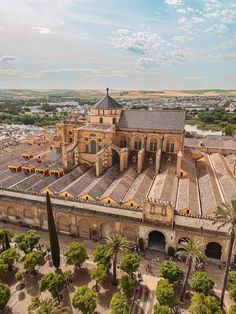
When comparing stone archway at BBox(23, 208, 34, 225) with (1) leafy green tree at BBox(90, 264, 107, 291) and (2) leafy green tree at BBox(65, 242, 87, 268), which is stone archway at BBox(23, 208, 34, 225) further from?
(1) leafy green tree at BBox(90, 264, 107, 291)

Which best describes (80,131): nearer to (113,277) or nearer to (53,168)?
(53,168)

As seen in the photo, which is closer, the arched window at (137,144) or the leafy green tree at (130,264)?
the leafy green tree at (130,264)

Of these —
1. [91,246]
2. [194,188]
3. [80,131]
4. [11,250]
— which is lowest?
[91,246]

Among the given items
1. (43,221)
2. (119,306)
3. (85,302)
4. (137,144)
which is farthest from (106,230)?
(137,144)

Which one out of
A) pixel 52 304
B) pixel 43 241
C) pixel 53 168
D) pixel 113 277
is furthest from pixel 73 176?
pixel 52 304

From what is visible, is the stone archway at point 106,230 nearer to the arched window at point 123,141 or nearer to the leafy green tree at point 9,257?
the leafy green tree at point 9,257

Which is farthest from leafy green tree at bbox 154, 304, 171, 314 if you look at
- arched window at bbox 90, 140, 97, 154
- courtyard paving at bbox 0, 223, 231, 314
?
arched window at bbox 90, 140, 97, 154

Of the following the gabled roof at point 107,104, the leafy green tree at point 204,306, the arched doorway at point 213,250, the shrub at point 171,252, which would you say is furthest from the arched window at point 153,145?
the leafy green tree at point 204,306
